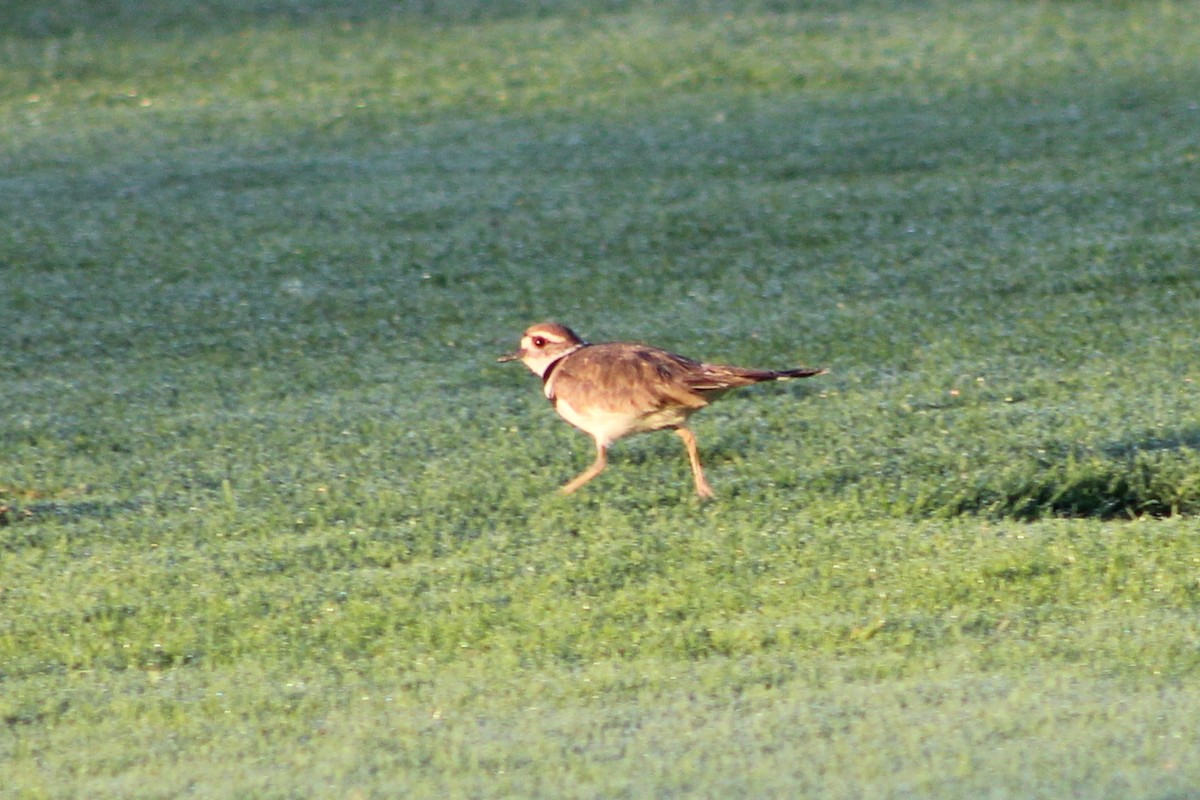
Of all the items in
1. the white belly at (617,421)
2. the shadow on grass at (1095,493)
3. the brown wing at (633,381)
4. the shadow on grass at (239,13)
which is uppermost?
the shadow on grass at (239,13)

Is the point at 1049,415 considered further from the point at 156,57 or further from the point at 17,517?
the point at 156,57

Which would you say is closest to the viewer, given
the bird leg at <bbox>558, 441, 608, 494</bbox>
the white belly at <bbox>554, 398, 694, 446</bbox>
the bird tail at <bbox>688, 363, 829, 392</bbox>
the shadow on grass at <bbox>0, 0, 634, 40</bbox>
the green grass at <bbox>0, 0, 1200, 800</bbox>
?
the green grass at <bbox>0, 0, 1200, 800</bbox>

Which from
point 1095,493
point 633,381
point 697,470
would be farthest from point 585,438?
point 1095,493

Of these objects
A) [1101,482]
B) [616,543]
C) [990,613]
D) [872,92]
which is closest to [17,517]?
[616,543]

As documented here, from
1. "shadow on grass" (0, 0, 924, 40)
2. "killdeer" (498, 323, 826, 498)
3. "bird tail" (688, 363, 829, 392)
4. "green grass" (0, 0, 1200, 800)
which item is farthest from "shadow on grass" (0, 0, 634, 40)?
"bird tail" (688, 363, 829, 392)

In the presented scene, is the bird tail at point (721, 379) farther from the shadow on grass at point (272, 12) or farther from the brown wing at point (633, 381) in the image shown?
the shadow on grass at point (272, 12)

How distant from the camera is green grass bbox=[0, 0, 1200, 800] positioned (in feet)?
13.6

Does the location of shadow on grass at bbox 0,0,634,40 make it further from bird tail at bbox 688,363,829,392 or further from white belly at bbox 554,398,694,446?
bird tail at bbox 688,363,829,392

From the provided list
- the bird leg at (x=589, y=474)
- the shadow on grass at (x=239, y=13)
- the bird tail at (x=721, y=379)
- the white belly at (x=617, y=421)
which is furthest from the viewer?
the shadow on grass at (x=239, y=13)

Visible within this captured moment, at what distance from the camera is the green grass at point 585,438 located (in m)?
4.15

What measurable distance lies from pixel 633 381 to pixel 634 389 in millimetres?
30

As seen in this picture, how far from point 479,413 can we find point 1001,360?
2.40m

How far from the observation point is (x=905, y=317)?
8.15 meters

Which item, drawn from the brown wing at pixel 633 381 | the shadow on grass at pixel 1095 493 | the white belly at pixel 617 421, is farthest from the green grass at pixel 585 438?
the brown wing at pixel 633 381
